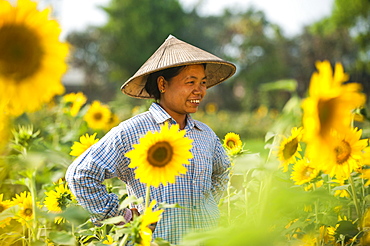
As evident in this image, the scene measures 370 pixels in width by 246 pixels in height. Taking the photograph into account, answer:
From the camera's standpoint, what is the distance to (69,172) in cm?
168

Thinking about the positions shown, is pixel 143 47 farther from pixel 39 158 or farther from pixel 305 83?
pixel 39 158

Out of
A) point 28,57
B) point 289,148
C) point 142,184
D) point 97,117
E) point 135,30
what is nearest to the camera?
point 28,57

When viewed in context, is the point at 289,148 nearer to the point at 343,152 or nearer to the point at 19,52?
the point at 343,152

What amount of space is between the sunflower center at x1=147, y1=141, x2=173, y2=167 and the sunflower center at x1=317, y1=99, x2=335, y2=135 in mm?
453

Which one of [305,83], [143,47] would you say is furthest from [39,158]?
[143,47]

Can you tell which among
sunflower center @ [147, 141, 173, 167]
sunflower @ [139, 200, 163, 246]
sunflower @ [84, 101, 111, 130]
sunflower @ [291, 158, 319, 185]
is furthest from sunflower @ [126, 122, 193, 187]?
sunflower @ [84, 101, 111, 130]

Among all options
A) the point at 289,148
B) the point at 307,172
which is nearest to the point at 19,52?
the point at 289,148

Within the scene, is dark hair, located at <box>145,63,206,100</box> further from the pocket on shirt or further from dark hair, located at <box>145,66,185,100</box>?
the pocket on shirt

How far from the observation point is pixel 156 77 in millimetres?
2062

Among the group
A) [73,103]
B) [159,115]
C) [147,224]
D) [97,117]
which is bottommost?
[147,224]

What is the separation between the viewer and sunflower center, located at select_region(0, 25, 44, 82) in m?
0.77

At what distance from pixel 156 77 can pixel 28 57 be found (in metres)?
1.24

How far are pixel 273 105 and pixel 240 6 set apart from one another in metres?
13.3

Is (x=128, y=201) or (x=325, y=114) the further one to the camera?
(x=128, y=201)
